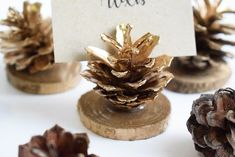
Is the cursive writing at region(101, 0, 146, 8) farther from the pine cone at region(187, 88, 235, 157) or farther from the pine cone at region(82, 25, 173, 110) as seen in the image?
the pine cone at region(187, 88, 235, 157)

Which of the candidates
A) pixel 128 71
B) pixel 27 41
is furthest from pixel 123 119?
pixel 27 41

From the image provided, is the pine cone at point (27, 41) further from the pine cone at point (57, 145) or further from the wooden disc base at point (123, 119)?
the pine cone at point (57, 145)

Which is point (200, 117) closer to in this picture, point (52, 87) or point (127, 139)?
point (127, 139)

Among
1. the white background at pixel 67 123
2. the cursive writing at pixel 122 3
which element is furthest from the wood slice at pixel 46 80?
the cursive writing at pixel 122 3

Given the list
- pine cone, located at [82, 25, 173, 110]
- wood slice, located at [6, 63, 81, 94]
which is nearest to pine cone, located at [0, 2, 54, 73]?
wood slice, located at [6, 63, 81, 94]

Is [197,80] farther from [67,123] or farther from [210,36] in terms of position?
[67,123]

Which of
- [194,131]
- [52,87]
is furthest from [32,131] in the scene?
[194,131]
